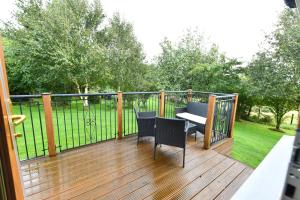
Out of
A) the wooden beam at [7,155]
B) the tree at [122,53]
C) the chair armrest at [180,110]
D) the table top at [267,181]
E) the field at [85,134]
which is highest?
the tree at [122,53]

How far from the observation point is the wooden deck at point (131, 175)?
181 centimetres

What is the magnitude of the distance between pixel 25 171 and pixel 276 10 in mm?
9342

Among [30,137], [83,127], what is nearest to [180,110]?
[83,127]

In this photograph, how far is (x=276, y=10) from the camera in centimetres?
628

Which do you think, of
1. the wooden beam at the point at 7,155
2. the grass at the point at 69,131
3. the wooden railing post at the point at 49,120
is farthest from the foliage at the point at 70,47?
the wooden beam at the point at 7,155

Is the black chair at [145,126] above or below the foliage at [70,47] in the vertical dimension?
below

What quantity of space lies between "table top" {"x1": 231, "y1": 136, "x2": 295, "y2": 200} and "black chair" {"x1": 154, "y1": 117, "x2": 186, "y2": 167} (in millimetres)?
1334

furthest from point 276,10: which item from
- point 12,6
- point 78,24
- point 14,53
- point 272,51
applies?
point 14,53

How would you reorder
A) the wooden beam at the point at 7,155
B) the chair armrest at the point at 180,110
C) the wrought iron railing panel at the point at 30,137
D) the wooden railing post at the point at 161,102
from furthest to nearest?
the chair armrest at the point at 180,110
the wooden railing post at the point at 161,102
the wrought iron railing panel at the point at 30,137
the wooden beam at the point at 7,155

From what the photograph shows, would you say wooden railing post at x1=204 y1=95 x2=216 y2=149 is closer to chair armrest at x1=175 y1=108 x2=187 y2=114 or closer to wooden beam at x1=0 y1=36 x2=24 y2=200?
chair armrest at x1=175 y1=108 x2=187 y2=114

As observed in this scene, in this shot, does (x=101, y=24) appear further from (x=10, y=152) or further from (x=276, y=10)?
(x=10, y=152)

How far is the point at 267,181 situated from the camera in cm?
85

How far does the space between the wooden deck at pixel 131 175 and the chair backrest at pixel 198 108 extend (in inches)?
48.6

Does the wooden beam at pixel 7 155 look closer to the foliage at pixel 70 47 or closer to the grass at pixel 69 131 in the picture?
the grass at pixel 69 131
